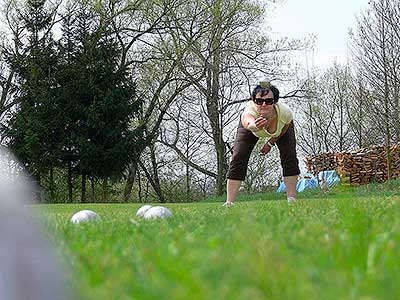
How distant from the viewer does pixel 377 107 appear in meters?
20.9

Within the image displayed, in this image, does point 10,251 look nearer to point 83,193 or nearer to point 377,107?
point 377,107

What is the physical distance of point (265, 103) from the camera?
7641 mm

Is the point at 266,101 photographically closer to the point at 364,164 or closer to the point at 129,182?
the point at 364,164

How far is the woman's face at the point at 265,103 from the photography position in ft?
25.0

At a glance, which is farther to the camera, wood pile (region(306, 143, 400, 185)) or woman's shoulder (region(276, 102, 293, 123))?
wood pile (region(306, 143, 400, 185))

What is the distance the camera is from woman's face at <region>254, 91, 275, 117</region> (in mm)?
7624

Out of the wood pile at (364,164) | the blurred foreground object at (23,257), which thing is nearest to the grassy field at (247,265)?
the blurred foreground object at (23,257)

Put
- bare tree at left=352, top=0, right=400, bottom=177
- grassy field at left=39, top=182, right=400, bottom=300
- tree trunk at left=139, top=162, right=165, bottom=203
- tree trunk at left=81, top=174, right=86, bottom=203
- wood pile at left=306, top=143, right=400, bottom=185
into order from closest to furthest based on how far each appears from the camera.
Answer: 1. grassy field at left=39, top=182, right=400, bottom=300
2. bare tree at left=352, top=0, right=400, bottom=177
3. wood pile at left=306, top=143, right=400, bottom=185
4. tree trunk at left=81, top=174, right=86, bottom=203
5. tree trunk at left=139, top=162, right=165, bottom=203

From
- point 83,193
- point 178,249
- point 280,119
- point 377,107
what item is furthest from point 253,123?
point 83,193

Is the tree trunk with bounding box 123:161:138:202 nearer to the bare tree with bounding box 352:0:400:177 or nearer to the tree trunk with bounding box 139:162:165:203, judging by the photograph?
Answer: the tree trunk with bounding box 139:162:165:203

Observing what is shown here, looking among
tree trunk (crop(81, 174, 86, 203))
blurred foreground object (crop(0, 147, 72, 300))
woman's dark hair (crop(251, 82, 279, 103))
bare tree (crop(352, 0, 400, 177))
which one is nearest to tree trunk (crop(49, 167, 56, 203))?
tree trunk (crop(81, 174, 86, 203))

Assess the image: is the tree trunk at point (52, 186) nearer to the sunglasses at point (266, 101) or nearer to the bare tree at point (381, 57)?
the bare tree at point (381, 57)

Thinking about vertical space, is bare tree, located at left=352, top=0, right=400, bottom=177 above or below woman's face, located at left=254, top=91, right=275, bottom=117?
above

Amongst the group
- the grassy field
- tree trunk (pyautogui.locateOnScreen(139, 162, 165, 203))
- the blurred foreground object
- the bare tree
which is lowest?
the grassy field
